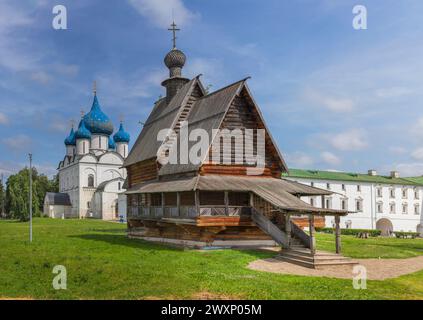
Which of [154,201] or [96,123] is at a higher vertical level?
[96,123]

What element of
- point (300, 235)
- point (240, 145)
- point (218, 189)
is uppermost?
point (240, 145)

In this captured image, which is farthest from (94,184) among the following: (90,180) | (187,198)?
(187,198)

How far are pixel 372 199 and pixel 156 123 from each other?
40.3 metres

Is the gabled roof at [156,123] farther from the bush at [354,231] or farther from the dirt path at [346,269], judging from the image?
the bush at [354,231]

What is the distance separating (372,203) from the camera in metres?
59.7

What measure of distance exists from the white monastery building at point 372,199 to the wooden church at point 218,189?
101 ft

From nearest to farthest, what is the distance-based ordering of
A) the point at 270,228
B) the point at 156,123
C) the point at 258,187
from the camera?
1. the point at 270,228
2. the point at 258,187
3. the point at 156,123

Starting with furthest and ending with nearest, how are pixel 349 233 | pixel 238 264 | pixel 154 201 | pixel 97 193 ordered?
pixel 97 193
pixel 349 233
pixel 154 201
pixel 238 264

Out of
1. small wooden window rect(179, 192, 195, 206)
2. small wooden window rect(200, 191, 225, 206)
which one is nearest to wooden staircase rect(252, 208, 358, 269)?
small wooden window rect(200, 191, 225, 206)

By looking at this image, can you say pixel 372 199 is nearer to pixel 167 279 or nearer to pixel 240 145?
pixel 240 145
